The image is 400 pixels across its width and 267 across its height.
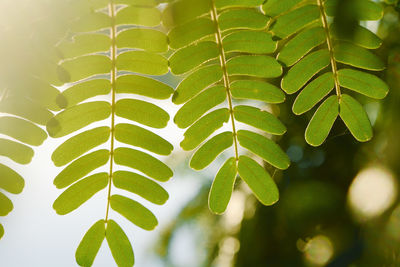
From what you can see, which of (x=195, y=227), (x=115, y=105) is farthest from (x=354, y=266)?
(x=115, y=105)

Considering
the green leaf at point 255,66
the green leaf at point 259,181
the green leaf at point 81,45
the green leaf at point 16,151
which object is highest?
the green leaf at point 81,45

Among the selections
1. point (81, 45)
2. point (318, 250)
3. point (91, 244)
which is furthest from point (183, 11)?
point (318, 250)

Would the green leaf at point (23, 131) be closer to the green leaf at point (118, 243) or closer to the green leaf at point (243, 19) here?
the green leaf at point (118, 243)

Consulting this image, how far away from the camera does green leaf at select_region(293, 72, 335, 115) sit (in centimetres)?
168

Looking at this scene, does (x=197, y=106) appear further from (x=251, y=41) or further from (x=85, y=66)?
(x=85, y=66)

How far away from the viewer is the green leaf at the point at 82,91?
1.62 metres

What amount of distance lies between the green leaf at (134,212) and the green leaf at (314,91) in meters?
0.72

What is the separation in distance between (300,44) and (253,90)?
25 cm

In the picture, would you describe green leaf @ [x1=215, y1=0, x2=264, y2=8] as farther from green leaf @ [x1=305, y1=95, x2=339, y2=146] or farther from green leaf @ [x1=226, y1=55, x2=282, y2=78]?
green leaf @ [x1=305, y1=95, x2=339, y2=146]

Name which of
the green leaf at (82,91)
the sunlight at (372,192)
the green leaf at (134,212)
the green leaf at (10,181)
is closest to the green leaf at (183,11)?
the green leaf at (82,91)

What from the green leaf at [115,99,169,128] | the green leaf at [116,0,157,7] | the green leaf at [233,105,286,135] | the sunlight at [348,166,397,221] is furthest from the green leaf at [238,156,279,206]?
the sunlight at [348,166,397,221]

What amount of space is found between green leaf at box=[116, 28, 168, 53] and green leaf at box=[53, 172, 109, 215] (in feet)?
1.70

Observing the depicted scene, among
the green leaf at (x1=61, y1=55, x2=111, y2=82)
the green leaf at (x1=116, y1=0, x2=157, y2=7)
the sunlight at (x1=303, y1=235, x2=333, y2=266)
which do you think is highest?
the green leaf at (x1=116, y1=0, x2=157, y2=7)

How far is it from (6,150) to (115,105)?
0.46 m
